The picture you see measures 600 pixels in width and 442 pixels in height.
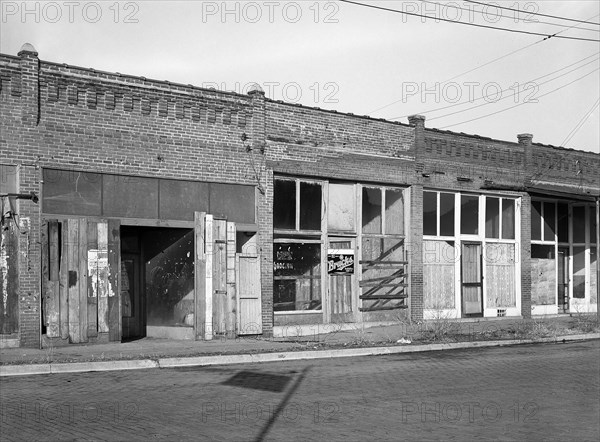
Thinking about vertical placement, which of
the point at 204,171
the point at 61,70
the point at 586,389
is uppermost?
the point at 61,70

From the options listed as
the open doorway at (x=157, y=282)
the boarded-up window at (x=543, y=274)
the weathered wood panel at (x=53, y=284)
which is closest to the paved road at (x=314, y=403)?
the weathered wood panel at (x=53, y=284)

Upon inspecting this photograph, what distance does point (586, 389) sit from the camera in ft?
39.8

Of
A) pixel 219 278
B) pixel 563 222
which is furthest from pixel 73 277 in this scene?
pixel 563 222

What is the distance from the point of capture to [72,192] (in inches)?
683

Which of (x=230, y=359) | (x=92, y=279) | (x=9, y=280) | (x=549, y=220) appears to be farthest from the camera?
(x=549, y=220)

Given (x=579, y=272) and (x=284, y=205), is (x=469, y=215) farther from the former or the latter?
(x=284, y=205)

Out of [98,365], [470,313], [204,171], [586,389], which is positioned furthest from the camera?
[470,313]

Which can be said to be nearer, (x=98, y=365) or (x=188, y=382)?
(x=188, y=382)

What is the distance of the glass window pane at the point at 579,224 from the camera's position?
98.5 feet

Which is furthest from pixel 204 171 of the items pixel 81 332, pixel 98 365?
pixel 98 365

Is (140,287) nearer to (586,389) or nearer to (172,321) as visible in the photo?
(172,321)

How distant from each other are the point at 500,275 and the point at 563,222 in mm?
4964

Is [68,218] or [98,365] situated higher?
[68,218]

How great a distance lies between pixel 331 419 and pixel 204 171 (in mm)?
10991
